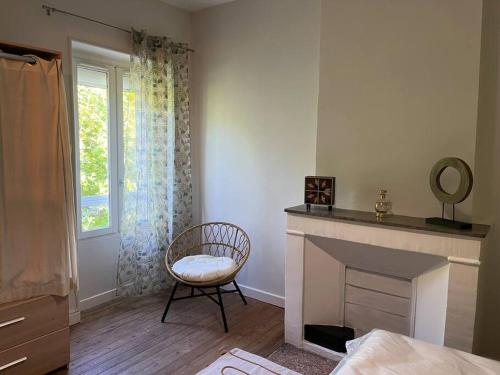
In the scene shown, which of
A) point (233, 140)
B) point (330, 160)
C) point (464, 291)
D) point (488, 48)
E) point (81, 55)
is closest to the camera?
point (464, 291)

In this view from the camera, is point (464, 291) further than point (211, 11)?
No

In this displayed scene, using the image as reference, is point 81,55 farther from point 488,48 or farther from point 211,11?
point 488,48

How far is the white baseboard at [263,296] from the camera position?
3287 millimetres

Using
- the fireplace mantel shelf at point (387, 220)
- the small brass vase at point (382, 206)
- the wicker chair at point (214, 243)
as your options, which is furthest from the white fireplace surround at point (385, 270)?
the wicker chair at point (214, 243)

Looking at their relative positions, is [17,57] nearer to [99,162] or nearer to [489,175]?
[99,162]

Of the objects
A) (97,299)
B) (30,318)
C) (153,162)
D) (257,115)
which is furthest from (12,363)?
(257,115)

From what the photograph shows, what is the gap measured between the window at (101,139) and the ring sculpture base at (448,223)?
238 centimetres

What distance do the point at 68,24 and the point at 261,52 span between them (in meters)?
1.51

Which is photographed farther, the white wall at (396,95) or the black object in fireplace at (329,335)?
the black object in fireplace at (329,335)

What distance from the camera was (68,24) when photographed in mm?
2754

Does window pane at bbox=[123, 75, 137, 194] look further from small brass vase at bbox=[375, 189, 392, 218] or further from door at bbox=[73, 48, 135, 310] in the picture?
small brass vase at bbox=[375, 189, 392, 218]

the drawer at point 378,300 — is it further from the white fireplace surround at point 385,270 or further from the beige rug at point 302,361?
the beige rug at point 302,361

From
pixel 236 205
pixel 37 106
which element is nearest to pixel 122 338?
pixel 236 205

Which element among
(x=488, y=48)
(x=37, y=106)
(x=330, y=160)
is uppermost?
(x=488, y=48)
